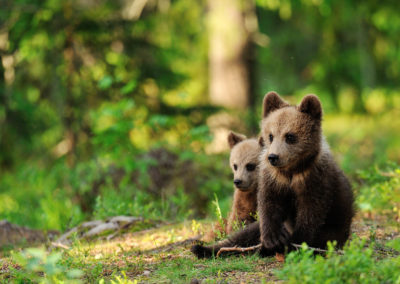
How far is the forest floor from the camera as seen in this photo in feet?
12.3

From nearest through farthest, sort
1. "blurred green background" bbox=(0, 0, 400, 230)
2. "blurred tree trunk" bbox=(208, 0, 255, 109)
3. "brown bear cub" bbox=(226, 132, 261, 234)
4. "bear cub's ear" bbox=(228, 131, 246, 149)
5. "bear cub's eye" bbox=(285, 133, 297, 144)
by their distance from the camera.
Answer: "bear cub's eye" bbox=(285, 133, 297, 144) → "brown bear cub" bbox=(226, 132, 261, 234) → "bear cub's ear" bbox=(228, 131, 246, 149) → "blurred green background" bbox=(0, 0, 400, 230) → "blurred tree trunk" bbox=(208, 0, 255, 109)

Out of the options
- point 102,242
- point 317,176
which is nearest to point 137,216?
point 102,242

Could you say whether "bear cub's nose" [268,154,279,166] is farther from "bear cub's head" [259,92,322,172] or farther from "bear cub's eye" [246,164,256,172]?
"bear cub's eye" [246,164,256,172]

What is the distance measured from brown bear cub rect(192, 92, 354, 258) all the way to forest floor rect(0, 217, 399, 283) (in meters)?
0.22

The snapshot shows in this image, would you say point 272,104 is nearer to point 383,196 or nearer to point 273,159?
point 273,159

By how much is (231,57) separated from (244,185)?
696 cm

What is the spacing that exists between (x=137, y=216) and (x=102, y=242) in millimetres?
828

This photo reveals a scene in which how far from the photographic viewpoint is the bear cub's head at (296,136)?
13.1ft

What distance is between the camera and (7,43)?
9.57 m

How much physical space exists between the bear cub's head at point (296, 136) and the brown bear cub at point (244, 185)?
0.95 meters

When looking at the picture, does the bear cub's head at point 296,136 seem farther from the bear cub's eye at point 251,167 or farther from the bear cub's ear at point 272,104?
the bear cub's eye at point 251,167

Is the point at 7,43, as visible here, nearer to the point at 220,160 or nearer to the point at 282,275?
the point at 220,160

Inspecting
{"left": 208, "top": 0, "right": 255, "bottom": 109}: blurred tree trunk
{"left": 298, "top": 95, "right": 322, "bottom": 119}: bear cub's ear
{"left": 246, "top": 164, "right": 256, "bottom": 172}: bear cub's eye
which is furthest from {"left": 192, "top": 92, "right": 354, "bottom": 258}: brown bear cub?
{"left": 208, "top": 0, "right": 255, "bottom": 109}: blurred tree trunk

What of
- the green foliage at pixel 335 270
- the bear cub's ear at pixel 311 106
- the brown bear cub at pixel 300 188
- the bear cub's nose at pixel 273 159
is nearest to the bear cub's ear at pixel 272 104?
the brown bear cub at pixel 300 188
